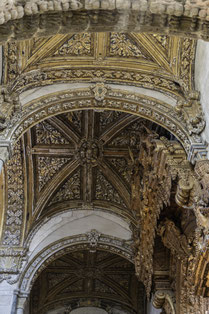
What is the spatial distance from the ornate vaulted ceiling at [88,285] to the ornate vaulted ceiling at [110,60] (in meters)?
7.46

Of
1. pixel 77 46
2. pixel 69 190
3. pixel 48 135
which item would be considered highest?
pixel 48 135

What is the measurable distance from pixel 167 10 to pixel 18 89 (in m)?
3.89

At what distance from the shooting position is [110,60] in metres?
7.71

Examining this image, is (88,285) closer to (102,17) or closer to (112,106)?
(112,106)

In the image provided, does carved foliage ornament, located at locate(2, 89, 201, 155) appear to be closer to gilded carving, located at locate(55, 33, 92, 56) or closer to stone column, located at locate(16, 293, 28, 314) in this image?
gilded carving, located at locate(55, 33, 92, 56)

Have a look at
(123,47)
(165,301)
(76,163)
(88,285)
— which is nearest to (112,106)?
(123,47)

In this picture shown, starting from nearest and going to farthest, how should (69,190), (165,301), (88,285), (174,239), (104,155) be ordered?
(174,239)
(165,301)
(104,155)
(69,190)
(88,285)

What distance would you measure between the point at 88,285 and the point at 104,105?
A: 857 centimetres

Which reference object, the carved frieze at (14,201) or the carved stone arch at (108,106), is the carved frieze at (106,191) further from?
the carved stone arch at (108,106)

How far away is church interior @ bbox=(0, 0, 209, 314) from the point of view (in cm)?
399

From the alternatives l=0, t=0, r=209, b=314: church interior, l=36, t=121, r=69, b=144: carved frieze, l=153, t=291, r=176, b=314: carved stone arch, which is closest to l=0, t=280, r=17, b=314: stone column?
l=0, t=0, r=209, b=314: church interior

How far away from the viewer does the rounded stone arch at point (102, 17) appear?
Result: 12.3ft

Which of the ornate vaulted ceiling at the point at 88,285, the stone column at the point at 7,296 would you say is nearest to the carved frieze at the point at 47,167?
the stone column at the point at 7,296

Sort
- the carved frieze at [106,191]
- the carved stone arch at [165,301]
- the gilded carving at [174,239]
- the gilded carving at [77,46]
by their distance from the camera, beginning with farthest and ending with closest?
the carved frieze at [106,191] < the carved stone arch at [165,301] < the gilded carving at [174,239] < the gilded carving at [77,46]
